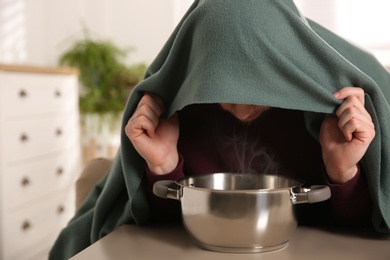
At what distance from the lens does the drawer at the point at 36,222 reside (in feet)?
8.48

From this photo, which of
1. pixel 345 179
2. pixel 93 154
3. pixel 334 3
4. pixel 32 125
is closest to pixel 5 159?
pixel 32 125

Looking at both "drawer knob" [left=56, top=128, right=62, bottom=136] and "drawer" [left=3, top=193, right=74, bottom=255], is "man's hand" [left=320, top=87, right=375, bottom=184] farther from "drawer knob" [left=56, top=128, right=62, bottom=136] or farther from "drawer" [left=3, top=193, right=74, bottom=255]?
"drawer knob" [left=56, top=128, right=62, bottom=136]

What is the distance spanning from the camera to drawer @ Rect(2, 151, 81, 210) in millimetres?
2584

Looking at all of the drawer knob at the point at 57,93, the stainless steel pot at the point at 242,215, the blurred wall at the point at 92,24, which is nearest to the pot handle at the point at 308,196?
the stainless steel pot at the point at 242,215

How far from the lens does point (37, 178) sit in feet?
9.41

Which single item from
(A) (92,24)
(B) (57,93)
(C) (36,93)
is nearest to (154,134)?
(C) (36,93)

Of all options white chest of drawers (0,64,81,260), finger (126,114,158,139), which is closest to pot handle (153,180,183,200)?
finger (126,114,158,139)

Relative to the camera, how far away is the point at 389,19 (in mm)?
3363

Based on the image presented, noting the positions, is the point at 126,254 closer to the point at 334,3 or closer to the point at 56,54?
the point at 334,3

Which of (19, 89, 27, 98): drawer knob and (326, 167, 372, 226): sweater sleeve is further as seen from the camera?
(19, 89, 27, 98): drawer knob

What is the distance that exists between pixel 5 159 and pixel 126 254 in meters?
1.83

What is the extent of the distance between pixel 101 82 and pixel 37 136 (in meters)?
1.03

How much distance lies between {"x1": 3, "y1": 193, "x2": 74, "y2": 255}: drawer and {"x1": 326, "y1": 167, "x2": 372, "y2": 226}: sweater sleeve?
6.21ft

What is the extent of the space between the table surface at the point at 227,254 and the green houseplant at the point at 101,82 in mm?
2727
